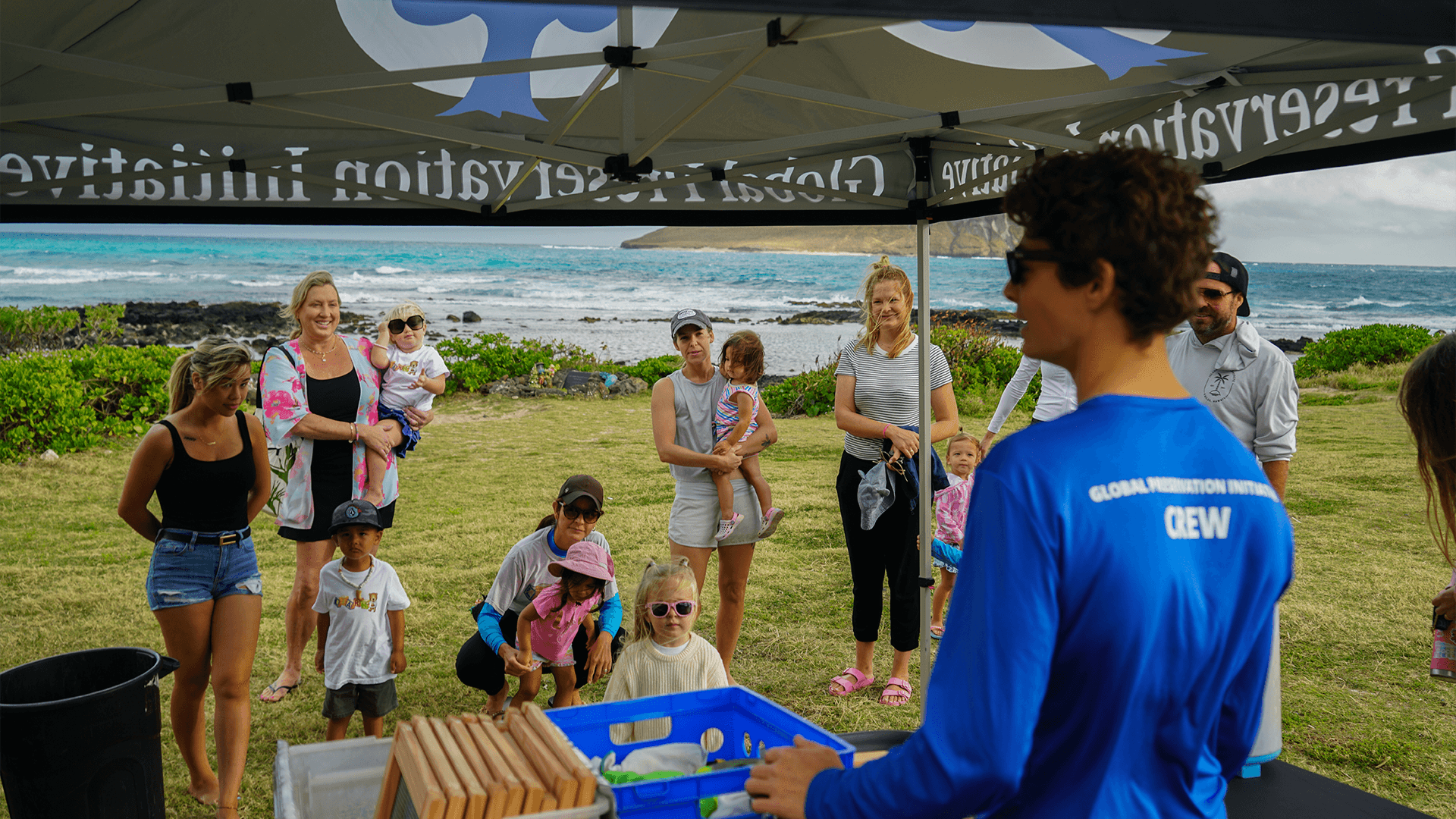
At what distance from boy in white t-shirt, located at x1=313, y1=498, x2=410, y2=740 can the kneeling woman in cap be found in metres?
0.32

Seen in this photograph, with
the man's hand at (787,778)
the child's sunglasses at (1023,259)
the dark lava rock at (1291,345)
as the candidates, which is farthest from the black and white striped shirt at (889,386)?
the dark lava rock at (1291,345)

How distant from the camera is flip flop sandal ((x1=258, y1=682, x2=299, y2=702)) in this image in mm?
4141

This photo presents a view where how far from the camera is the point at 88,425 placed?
10117 mm

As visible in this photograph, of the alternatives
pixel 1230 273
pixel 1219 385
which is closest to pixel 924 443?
pixel 1219 385

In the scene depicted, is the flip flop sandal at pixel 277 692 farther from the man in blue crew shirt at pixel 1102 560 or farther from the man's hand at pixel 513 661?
the man in blue crew shirt at pixel 1102 560

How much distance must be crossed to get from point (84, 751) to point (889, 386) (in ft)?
9.87

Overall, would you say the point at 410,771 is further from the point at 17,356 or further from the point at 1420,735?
the point at 17,356

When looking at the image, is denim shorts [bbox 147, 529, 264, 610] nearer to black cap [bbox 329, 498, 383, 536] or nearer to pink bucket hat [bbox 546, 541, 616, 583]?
black cap [bbox 329, 498, 383, 536]

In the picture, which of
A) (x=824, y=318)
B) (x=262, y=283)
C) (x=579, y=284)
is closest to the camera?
(x=824, y=318)

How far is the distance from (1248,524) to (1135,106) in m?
2.31

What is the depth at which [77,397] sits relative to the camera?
9.72 meters

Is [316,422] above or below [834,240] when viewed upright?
below

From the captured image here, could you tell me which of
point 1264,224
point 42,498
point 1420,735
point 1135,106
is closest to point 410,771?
point 1135,106

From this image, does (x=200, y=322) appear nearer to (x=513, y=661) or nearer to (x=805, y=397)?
(x=805, y=397)
